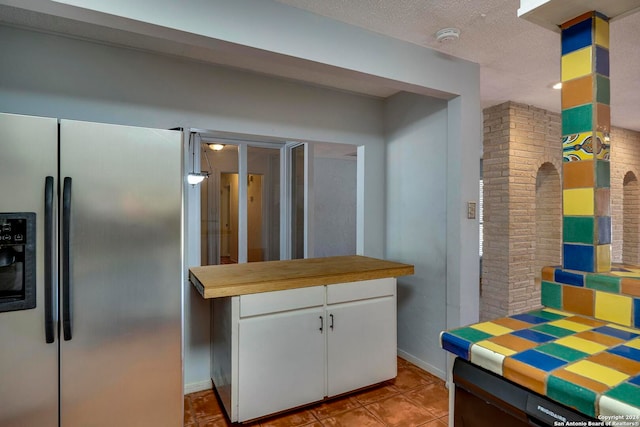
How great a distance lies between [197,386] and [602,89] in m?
2.91

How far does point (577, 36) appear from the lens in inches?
53.0

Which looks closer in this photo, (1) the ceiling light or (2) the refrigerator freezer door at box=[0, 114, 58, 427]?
(2) the refrigerator freezer door at box=[0, 114, 58, 427]

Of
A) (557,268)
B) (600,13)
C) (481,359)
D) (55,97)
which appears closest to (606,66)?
(600,13)

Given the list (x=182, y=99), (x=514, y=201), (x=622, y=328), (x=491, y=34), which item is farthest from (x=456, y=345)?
(x=514, y=201)

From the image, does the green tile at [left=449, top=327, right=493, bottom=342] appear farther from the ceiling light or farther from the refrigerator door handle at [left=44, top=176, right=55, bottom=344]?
the ceiling light

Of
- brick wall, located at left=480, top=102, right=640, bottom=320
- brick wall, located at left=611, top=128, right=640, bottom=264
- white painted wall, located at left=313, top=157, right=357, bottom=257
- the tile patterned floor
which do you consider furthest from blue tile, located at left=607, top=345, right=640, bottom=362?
white painted wall, located at left=313, top=157, right=357, bottom=257

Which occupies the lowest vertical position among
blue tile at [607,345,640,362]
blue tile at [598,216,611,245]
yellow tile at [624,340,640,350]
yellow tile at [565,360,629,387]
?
yellow tile at [565,360,629,387]

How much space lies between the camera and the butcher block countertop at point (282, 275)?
202 centimetres

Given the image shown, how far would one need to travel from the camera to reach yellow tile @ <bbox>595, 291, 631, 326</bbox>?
1.13m

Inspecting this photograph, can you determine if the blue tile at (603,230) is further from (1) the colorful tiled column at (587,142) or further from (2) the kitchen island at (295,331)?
(2) the kitchen island at (295,331)

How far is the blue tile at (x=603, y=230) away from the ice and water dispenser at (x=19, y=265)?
2.30 metres

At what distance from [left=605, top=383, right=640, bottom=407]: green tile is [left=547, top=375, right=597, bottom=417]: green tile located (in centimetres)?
4

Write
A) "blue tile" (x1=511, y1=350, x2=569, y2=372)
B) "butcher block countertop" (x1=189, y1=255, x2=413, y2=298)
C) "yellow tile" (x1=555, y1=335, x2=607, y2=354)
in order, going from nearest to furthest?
"blue tile" (x1=511, y1=350, x2=569, y2=372) → "yellow tile" (x1=555, y1=335, x2=607, y2=354) → "butcher block countertop" (x1=189, y1=255, x2=413, y2=298)

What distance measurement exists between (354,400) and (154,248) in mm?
1695
